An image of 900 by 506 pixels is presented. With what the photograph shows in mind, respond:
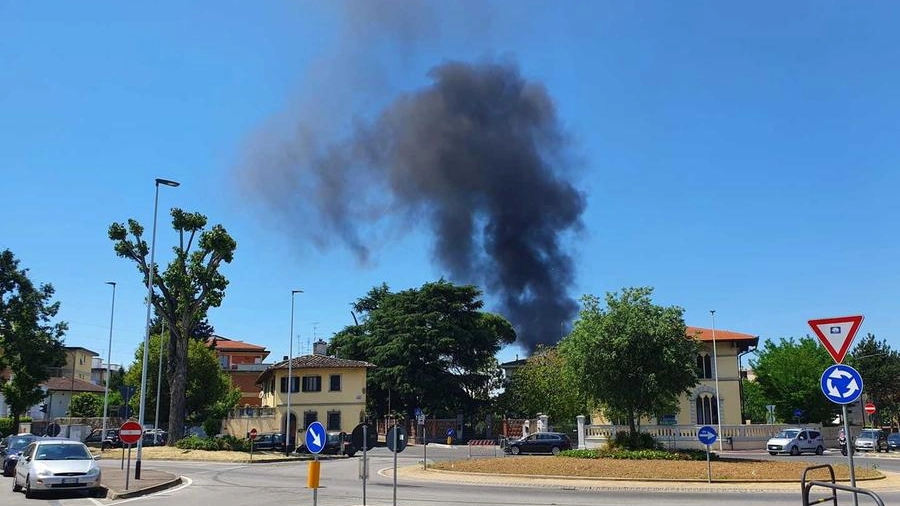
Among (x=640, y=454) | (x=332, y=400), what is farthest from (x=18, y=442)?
(x=332, y=400)

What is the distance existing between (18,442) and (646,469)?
83.9 feet

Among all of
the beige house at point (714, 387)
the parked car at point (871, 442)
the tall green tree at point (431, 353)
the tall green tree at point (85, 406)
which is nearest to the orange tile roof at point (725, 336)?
the beige house at point (714, 387)

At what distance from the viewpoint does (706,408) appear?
56.2 metres

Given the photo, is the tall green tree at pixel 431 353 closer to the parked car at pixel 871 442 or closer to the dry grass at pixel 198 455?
the dry grass at pixel 198 455

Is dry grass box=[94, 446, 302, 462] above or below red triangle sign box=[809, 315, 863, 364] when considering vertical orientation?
below

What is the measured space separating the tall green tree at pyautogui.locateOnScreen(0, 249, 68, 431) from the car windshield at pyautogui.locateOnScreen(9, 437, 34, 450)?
1193 inches

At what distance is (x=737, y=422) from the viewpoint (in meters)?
55.0

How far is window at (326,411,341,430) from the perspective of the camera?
61.6 m

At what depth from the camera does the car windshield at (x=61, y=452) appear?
20297mm

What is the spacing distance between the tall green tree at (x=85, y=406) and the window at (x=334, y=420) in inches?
1170

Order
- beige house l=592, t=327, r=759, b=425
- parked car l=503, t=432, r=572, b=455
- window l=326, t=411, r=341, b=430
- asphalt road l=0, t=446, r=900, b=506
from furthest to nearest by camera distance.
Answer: window l=326, t=411, r=341, b=430 < beige house l=592, t=327, r=759, b=425 < parked car l=503, t=432, r=572, b=455 < asphalt road l=0, t=446, r=900, b=506

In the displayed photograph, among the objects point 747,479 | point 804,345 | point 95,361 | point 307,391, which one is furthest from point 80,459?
point 95,361

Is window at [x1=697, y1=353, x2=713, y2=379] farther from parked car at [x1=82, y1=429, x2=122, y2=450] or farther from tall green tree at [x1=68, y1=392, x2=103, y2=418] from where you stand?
tall green tree at [x1=68, y1=392, x2=103, y2=418]

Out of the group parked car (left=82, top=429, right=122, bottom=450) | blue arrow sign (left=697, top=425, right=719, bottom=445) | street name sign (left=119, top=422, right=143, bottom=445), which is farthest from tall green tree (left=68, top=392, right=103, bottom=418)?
blue arrow sign (left=697, top=425, right=719, bottom=445)
